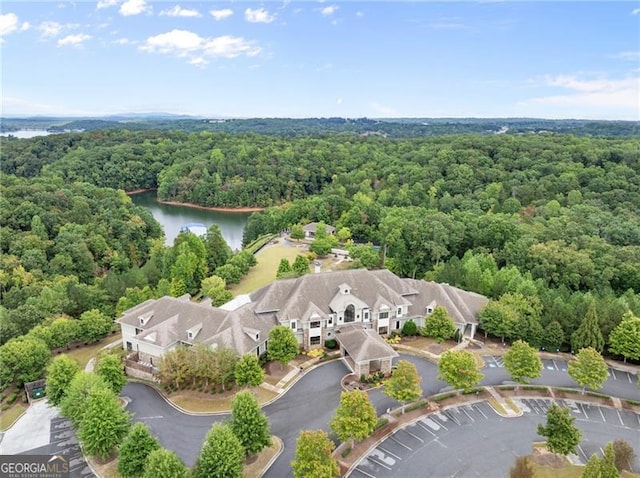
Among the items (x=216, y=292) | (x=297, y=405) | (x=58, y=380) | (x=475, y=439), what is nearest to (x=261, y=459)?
(x=297, y=405)

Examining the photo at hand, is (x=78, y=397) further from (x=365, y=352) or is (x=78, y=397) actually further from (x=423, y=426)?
(x=423, y=426)

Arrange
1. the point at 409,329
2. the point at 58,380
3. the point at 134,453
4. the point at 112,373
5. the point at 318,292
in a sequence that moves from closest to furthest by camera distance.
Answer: the point at 134,453 → the point at 58,380 → the point at 112,373 → the point at 318,292 → the point at 409,329

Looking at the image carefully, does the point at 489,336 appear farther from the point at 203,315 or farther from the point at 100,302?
the point at 100,302

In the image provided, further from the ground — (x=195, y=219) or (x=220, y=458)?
(x=220, y=458)

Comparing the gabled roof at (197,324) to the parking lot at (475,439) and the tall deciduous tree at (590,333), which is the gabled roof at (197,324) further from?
the tall deciduous tree at (590,333)

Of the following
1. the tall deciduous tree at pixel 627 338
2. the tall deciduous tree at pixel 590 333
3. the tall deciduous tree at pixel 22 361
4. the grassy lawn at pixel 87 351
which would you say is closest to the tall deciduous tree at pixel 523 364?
the tall deciduous tree at pixel 590 333

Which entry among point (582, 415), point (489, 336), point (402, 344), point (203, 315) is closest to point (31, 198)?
point (203, 315)

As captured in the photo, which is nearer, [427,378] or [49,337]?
[427,378]
